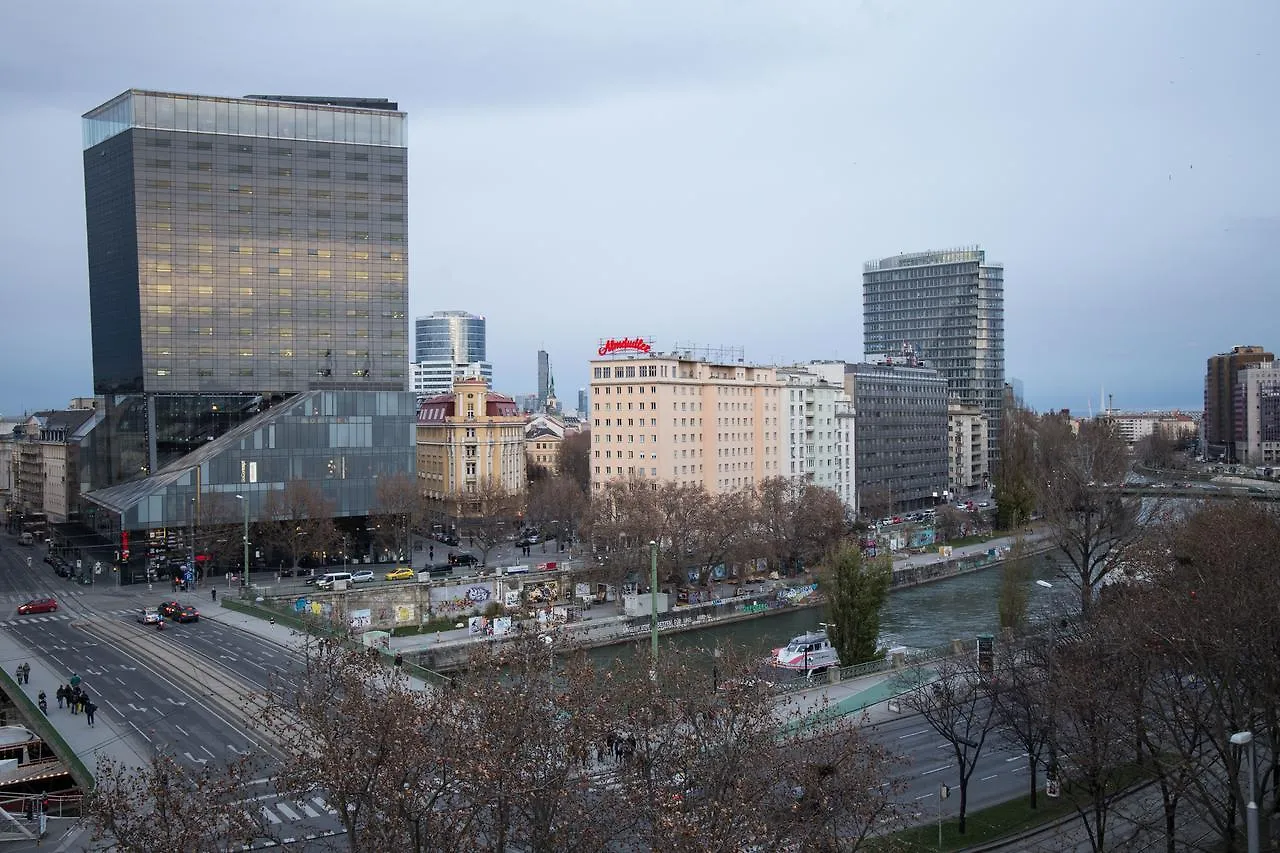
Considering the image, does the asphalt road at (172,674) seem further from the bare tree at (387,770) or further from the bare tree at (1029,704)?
the bare tree at (1029,704)

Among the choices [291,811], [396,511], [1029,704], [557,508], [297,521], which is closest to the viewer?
[291,811]

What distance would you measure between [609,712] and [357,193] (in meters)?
62.4

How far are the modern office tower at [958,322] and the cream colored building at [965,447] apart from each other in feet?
13.4

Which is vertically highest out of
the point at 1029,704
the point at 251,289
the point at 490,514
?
the point at 251,289

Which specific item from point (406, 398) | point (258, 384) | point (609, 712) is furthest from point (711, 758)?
point (258, 384)

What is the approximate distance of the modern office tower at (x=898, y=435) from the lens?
94.6 m

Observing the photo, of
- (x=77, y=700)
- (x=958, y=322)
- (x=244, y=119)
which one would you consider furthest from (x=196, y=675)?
(x=958, y=322)

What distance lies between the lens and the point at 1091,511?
1754 inches

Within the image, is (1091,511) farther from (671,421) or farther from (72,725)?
(72,725)

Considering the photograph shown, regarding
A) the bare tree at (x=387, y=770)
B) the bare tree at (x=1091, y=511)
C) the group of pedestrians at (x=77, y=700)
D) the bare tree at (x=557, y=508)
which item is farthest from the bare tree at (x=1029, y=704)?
the bare tree at (x=557, y=508)

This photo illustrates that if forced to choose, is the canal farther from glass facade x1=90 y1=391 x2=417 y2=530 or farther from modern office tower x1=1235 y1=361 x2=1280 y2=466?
modern office tower x1=1235 y1=361 x2=1280 y2=466

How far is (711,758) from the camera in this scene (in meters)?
15.6

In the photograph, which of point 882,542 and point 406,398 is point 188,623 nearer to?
point 406,398

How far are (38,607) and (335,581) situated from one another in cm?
1343
